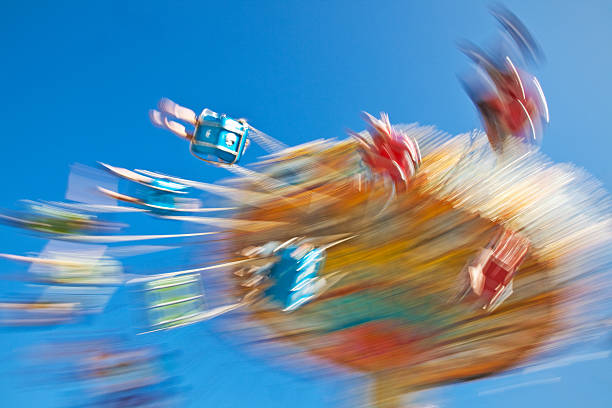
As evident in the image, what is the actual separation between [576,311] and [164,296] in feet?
9.34

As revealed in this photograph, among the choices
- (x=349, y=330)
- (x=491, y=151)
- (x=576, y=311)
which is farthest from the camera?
(x=349, y=330)

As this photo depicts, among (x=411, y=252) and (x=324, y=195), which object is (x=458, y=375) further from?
(x=324, y=195)

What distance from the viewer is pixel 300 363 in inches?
167

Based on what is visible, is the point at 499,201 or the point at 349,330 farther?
the point at 349,330

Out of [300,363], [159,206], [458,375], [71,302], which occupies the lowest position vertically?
[458,375]

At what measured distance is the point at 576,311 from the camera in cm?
347

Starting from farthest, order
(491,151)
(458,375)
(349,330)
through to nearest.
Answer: (349,330) < (458,375) < (491,151)

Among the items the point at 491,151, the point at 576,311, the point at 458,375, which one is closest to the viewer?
the point at 491,151

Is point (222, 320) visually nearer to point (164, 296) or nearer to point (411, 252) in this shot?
point (164, 296)

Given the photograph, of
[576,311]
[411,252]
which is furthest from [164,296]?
[576,311]

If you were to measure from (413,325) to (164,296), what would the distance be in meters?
1.84

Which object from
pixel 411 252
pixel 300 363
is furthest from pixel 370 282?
pixel 300 363

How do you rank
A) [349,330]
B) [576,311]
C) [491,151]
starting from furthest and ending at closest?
1. [349,330]
2. [576,311]
3. [491,151]

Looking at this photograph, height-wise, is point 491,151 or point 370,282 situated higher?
point 491,151
